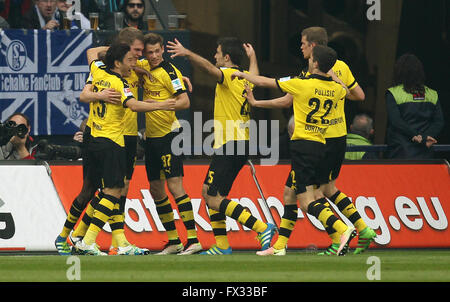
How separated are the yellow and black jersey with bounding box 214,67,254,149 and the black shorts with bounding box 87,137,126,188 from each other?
1068 millimetres

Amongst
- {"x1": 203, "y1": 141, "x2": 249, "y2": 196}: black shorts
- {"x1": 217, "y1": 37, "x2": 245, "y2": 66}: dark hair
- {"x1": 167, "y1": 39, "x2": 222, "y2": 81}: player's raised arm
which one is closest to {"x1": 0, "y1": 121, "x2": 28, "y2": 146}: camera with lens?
{"x1": 167, "y1": 39, "x2": 222, "y2": 81}: player's raised arm

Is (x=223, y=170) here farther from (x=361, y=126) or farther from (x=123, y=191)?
(x=361, y=126)

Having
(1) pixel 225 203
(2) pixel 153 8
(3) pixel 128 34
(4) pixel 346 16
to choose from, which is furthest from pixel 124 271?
(4) pixel 346 16

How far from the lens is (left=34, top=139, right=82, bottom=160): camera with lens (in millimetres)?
13898

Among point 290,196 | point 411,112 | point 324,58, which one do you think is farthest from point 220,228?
point 411,112

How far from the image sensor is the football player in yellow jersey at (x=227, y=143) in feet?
40.2

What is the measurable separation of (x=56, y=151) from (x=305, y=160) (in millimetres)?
3554

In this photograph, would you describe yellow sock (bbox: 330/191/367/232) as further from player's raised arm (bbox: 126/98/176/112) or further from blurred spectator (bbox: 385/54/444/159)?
blurred spectator (bbox: 385/54/444/159)

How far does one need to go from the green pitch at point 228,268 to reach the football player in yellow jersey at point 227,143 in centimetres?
58

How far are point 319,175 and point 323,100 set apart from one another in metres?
0.78

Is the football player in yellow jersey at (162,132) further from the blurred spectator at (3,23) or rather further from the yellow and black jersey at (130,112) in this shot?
the blurred spectator at (3,23)

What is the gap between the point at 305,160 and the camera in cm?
1173

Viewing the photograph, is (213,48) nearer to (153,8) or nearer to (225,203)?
(153,8)

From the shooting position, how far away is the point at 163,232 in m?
13.8
